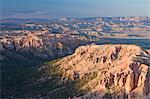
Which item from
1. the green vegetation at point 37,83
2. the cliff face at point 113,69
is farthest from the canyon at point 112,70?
the green vegetation at point 37,83

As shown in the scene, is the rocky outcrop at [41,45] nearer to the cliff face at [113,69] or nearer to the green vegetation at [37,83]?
the green vegetation at [37,83]

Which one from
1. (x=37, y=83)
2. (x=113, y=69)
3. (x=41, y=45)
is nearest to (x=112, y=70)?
(x=113, y=69)

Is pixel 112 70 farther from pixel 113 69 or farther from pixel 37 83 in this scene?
pixel 37 83

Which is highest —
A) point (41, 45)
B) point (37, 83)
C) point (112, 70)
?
point (112, 70)

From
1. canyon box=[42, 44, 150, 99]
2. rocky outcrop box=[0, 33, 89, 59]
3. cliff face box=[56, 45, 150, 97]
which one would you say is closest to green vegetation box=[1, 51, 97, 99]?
canyon box=[42, 44, 150, 99]

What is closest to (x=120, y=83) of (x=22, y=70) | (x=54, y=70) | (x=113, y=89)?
(x=113, y=89)

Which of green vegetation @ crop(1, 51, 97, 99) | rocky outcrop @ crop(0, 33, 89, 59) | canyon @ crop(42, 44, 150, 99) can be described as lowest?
rocky outcrop @ crop(0, 33, 89, 59)

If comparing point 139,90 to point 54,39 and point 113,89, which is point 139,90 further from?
point 54,39

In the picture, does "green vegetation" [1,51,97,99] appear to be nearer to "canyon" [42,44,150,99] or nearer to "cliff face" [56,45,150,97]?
"canyon" [42,44,150,99]
